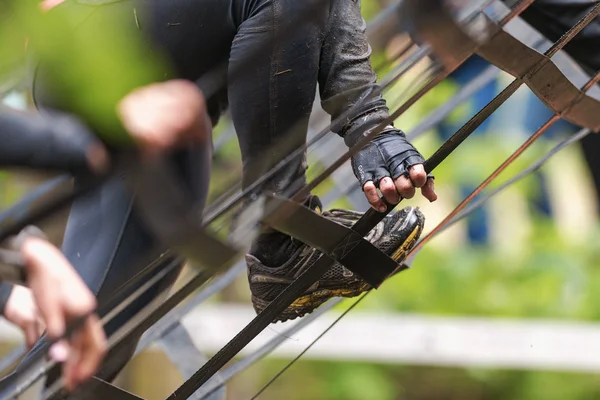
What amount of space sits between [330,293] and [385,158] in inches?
8.3

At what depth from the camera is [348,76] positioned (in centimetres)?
117

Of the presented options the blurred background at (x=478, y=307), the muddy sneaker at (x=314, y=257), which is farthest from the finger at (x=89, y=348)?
the blurred background at (x=478, y=307)

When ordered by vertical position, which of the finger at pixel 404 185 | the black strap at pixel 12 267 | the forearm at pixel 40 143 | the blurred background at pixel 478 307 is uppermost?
the forearm at pixel 40 143

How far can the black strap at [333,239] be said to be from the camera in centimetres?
107

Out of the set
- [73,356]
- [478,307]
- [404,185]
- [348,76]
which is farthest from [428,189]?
[478,307]

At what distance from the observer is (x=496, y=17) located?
1.11m

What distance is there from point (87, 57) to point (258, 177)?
1.64 ft

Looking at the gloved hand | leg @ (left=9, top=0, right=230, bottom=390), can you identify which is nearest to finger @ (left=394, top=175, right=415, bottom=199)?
the gloved hand

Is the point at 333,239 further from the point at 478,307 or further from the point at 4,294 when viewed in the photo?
the point at 478,307

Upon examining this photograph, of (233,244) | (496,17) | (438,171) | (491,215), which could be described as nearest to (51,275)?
(233,244)

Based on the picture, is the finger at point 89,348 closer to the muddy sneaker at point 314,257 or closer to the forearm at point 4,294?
the forearm at point 4,294

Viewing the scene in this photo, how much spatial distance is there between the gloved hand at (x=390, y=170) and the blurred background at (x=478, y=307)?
1.55 m

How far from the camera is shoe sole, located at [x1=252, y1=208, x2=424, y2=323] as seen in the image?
1.25m

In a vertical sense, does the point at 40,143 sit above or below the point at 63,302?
above
